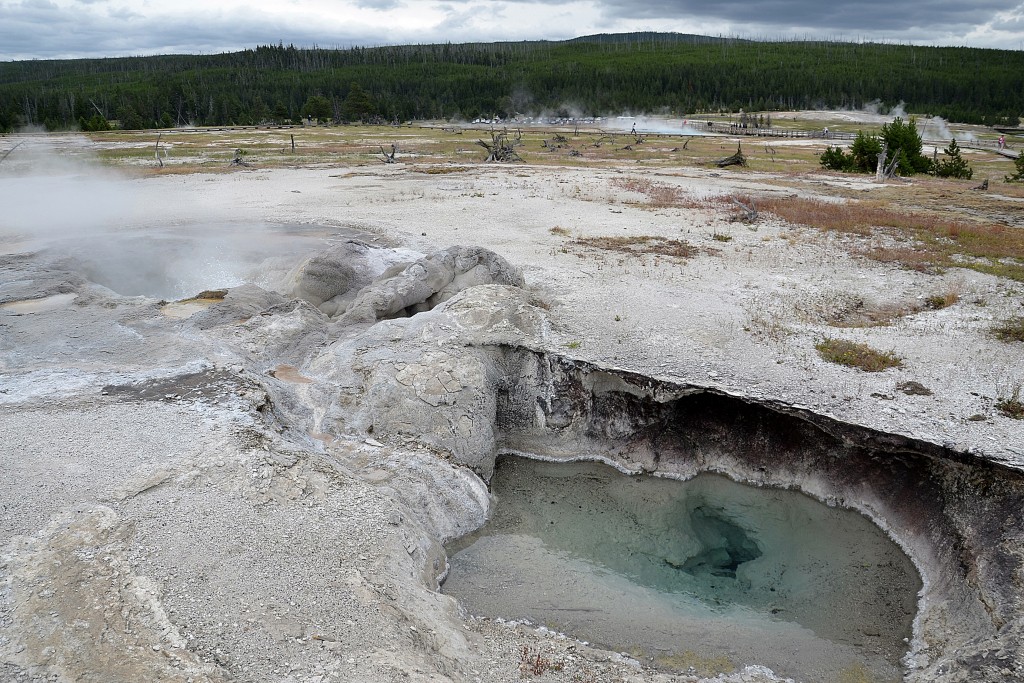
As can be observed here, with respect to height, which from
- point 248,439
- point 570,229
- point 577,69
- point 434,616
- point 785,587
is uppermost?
point 577,69

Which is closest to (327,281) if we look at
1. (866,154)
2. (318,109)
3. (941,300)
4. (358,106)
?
(941,300)

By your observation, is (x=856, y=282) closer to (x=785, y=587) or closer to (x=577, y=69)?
(x=785, y=587)

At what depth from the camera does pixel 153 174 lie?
35312 mm

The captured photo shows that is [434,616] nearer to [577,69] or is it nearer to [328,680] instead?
[328,680]

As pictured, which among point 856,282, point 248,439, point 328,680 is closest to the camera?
point 328,680

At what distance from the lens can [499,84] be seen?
118 metres

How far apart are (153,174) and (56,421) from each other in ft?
97.8

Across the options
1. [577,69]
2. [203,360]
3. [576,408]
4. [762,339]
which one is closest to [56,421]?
[203,360]

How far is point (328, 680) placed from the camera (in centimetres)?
608

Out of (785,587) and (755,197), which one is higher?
(755,197)

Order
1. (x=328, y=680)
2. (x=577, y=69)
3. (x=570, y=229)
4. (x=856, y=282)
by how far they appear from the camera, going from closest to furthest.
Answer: (x=328, y=680)
(x=856, y=282)
(x=570, y=229)
(x=577, y=69)

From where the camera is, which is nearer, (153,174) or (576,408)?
(576,408)

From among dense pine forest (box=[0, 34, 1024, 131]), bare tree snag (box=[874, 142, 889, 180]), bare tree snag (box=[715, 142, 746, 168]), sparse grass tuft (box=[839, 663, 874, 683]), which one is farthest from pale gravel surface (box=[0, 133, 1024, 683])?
dense pine forest (box=[0, 34, 1024, 131])

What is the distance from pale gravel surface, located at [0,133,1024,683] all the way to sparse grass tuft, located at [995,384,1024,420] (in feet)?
0.80
